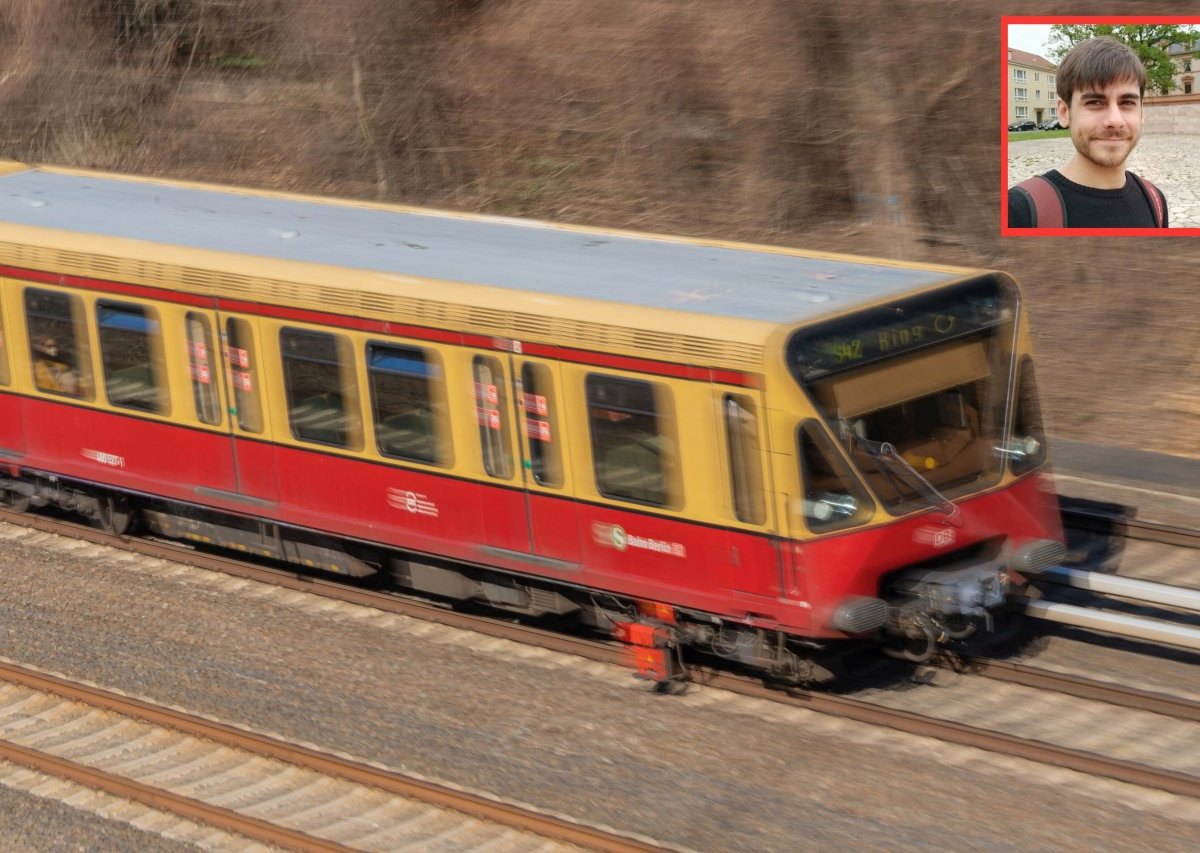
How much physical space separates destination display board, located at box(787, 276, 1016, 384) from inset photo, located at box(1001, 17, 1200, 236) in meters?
7.78

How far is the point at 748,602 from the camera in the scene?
10266 mm

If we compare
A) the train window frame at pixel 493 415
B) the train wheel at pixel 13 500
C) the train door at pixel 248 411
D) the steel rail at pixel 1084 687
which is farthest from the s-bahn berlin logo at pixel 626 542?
the train wheel at pixel 13 500

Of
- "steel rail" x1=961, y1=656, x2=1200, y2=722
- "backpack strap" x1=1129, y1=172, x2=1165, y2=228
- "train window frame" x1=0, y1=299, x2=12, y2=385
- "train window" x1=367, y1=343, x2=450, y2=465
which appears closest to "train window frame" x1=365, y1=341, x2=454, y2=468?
"train window" x1=367, y1=343, x2=450, y2=465

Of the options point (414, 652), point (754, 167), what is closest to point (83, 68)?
point (754, 167)

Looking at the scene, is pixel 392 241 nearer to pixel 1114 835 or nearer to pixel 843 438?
pixel 843 438

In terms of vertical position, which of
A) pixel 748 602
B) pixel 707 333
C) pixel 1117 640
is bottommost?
pixel 1117 640

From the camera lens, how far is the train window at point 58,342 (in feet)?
45.2

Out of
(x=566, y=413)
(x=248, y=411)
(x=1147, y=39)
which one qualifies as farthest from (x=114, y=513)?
(x=1147, y=39)

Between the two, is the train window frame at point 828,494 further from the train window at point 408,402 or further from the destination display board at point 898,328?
the train window at point 408,402

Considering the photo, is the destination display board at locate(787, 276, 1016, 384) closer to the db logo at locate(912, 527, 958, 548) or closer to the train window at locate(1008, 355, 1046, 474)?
the train window at locate(1008, 355, 1046, 474)

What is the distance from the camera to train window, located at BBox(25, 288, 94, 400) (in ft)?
45.2

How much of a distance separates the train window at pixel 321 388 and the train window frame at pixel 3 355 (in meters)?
3.35

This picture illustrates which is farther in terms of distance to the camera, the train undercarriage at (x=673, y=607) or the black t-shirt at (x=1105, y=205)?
the black t-shirt at (x=1105, y=205)

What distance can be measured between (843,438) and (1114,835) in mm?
2735
